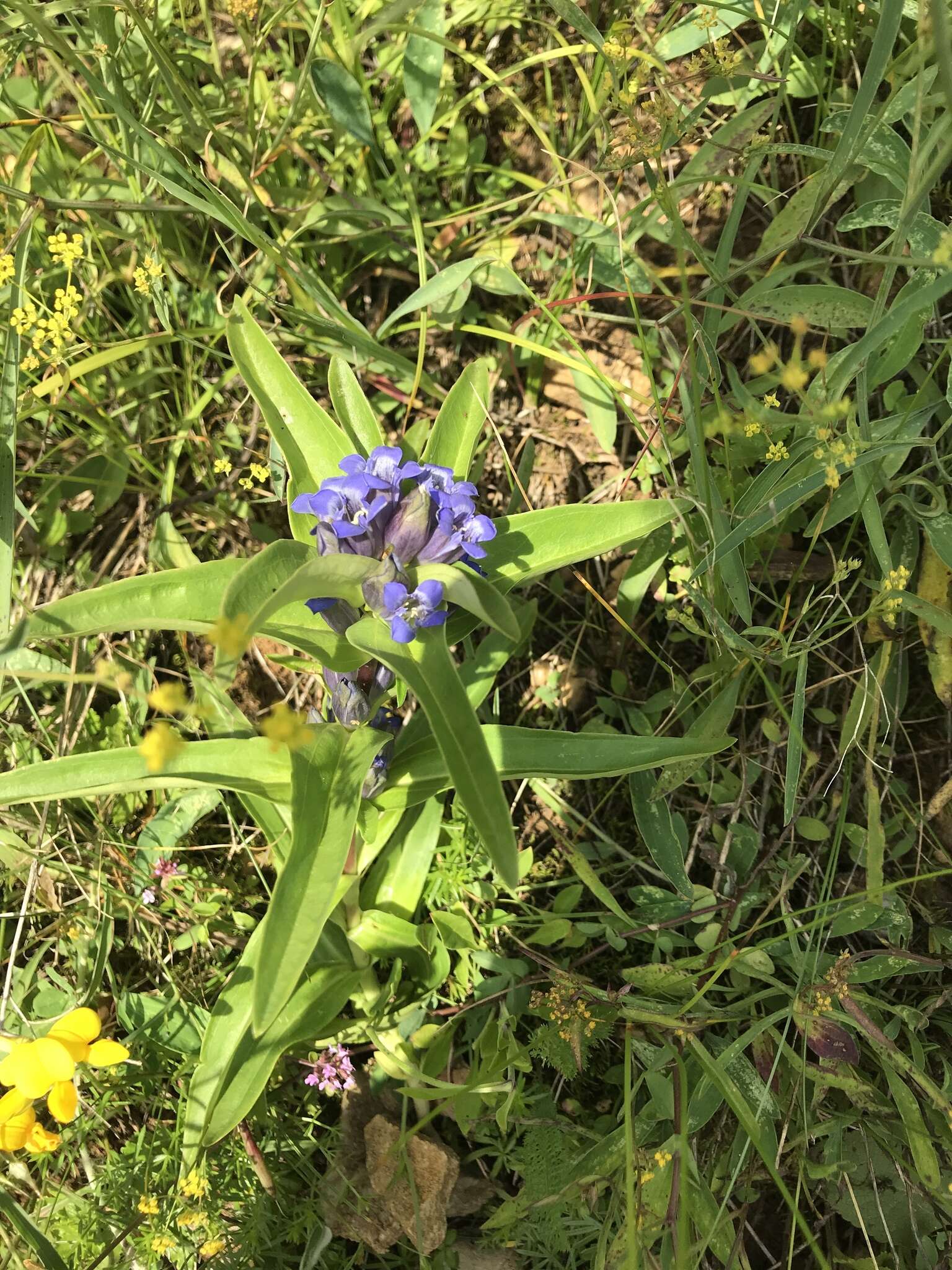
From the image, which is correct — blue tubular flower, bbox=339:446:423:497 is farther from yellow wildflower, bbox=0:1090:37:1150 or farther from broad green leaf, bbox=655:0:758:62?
broad green leaf, bbox=655:0:758:62

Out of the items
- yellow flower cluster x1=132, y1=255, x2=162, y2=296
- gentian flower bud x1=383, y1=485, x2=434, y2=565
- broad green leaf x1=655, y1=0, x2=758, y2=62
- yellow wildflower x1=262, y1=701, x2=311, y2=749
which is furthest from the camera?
broad green leaf x1=655, y1=0, x2=758, y2=62

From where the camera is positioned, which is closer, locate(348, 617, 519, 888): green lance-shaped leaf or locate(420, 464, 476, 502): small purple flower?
locate(348, 617, 519, 888): green lance-shaped leaf

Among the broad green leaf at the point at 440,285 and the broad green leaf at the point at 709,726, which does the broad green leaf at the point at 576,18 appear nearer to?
the broad green leaf at the point at 440,285

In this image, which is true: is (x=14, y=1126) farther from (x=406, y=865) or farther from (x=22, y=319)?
(x=22, y=319)

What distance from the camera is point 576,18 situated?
2371 mm

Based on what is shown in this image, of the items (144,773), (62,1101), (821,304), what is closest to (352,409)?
(144,773)

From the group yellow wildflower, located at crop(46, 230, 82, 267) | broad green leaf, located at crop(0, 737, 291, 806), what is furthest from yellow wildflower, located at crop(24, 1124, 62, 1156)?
yellow wildflower, located at crop(46, 230, 82, 267)

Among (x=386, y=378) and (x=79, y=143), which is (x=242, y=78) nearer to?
(x=79, y=143)

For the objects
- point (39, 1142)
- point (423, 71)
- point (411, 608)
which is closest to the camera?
point (411, 608)

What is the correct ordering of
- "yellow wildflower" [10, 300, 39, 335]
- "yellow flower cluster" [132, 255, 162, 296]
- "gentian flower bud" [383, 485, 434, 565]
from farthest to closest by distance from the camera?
"yellow flower cluster" [132, 255, 162, 296] → "yellow wildflower" [10, 300, 39, 335] → "gentian flower bud" [383, 485, 434, 565]

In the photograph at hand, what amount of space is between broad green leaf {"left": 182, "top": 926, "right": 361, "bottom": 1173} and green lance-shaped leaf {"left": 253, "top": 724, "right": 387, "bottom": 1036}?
0.36 meters

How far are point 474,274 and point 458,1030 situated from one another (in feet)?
8.86

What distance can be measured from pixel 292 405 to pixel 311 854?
4.04ft

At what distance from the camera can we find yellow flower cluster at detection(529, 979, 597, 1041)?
103 inches
